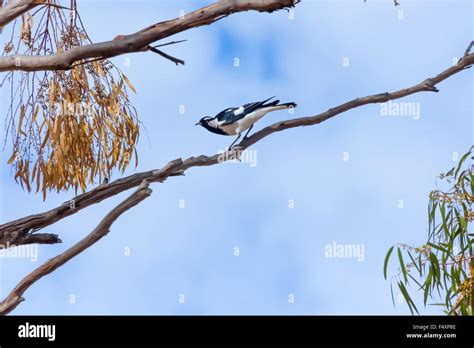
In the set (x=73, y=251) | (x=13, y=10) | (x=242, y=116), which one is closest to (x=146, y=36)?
(x=13, y=10)

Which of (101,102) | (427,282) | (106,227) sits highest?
(101,102)

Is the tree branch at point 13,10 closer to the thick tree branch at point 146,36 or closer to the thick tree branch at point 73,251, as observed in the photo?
the thick tree branch at point 146,36

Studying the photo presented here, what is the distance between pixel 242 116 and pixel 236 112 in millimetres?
67

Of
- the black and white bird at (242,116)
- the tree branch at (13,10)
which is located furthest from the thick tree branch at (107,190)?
the tree branch at (13,10)

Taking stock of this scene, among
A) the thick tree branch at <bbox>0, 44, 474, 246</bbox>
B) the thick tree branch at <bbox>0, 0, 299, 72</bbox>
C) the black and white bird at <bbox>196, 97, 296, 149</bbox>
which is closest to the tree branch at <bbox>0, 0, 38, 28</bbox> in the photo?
the thick tree branch at <bbox>0, 0, 299, 72</bbox>

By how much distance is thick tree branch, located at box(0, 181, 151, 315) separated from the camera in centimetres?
232

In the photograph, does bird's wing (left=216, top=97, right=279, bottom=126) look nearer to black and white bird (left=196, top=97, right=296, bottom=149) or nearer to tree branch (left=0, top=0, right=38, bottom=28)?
black and white bird (left=196, top=97, right=296, bottom=149)

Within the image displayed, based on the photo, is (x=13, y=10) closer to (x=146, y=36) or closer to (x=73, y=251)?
(x=146, y=36)

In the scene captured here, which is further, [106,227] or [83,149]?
[83,149]

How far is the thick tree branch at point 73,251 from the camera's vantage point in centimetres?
232
